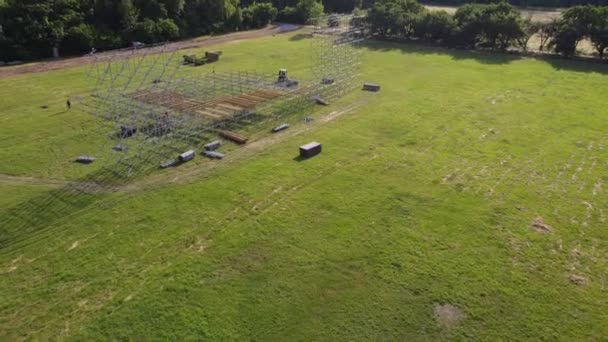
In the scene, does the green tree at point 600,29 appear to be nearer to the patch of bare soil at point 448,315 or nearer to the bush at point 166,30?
the patch of bare soil at point 448,315

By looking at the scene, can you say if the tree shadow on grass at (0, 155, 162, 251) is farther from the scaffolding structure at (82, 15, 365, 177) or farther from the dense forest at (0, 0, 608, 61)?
the dense forest at (0, 0, 608, 61)

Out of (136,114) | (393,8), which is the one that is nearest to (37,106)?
(136,114)

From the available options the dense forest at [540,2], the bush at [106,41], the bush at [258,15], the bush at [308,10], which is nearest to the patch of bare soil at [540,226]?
the bush at [106,41]

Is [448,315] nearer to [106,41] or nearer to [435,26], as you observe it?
[435,26]

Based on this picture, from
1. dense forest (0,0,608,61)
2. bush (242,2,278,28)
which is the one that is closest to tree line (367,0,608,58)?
dense forest (0,0,608,61)

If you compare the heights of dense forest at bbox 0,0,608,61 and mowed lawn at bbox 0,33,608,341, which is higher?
dense forest at bbox 0,0,608,61

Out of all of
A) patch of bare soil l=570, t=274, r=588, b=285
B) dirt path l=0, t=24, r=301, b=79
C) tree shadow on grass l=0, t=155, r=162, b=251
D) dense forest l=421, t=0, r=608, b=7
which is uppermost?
dense forest l=421, t=0, r=608, b=7
